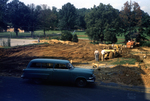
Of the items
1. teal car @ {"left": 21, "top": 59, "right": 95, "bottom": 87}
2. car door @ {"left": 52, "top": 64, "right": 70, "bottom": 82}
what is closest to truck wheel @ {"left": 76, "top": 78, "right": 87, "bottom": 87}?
teal car @ {"left": 21, "top": 59, "right": 95, "bottom": 87}

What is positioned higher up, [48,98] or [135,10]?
[135,10]

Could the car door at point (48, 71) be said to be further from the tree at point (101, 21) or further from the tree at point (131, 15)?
the tree at point (131, 15)

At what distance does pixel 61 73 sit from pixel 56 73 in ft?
0.98

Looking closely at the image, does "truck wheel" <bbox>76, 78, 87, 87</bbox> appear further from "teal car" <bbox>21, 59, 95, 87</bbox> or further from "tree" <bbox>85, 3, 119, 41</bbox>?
"tree" <bbox>85, 3, 119, 41</bbox>

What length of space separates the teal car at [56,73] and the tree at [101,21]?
34.9m

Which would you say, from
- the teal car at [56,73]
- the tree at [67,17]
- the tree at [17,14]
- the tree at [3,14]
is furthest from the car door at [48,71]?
the tree at [67,17]

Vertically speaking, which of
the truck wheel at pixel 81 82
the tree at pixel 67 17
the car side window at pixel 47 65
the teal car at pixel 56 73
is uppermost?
the tree at pixel 67 17

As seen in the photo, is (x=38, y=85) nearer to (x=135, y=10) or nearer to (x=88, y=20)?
(x=88, y=20)

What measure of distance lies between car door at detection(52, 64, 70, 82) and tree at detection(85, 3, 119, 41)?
34889 mm

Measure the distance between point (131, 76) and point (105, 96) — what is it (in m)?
4.29

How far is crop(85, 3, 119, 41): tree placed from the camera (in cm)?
4319

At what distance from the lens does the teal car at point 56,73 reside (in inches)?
352

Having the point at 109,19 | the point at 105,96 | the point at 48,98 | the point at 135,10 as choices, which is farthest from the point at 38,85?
the point at 135,10

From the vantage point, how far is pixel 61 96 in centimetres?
750
